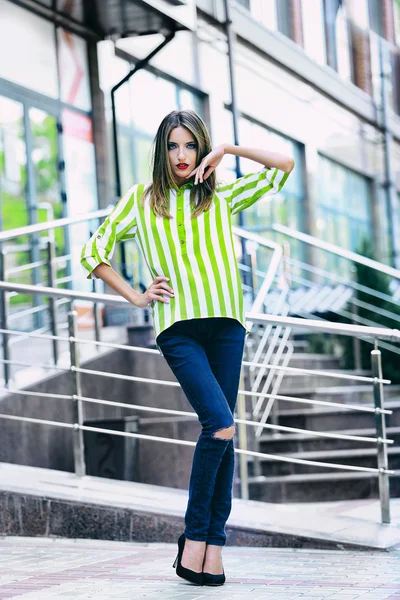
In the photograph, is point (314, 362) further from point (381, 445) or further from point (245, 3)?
point (245, 3)

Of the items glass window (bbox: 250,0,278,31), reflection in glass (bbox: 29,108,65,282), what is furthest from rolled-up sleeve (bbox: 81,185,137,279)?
glass window (bbox: 250,0,278,31)

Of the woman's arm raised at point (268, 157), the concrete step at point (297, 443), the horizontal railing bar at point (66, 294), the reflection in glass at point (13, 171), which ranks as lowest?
the concrete step at point (297, 443)

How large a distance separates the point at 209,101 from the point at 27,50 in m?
4.52

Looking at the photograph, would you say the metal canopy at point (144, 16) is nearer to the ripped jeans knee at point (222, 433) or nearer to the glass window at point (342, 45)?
the ripped jeans knee at point (222, 433)

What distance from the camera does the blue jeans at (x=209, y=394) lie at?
3.94 m

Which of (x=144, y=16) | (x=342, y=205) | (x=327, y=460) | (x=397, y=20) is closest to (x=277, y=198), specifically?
(x=342, y=205)

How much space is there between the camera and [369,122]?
22875 mm

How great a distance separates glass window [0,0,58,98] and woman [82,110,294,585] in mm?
7480

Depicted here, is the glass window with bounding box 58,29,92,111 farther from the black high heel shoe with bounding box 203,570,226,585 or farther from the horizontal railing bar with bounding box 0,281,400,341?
the black high heel shoe with bounding box 203,570,226,585

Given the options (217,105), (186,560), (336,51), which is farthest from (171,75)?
(186,560)

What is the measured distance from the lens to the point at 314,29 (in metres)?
20.7

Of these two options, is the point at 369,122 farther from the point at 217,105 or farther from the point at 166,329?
the point at 166,329

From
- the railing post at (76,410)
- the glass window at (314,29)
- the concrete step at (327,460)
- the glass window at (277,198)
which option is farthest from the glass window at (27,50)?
the glass window at (314,29)

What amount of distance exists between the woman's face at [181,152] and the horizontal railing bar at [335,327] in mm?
1545
